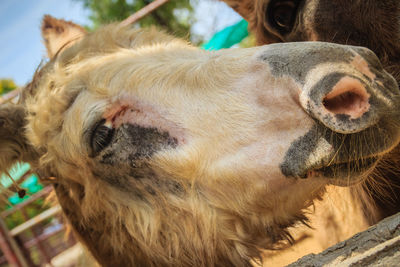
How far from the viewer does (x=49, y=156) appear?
7.25ft

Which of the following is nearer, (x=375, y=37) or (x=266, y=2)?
(x=375, y=37)

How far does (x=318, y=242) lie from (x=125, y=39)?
8.70ft

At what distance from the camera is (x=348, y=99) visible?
1346 millimetres

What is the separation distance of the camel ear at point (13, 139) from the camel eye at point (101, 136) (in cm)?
74

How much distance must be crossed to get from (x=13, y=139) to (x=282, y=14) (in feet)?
6.36

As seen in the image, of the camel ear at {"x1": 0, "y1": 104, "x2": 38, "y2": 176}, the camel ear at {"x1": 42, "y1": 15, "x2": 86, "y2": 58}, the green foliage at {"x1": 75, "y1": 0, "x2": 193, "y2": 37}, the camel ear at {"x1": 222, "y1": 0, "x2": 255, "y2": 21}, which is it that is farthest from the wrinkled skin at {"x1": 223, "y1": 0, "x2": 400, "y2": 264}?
the green foliage at {"x1": 75, "y1": 0, "x2": 193, "y2": 37}

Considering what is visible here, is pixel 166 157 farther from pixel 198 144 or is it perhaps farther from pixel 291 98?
pixel 291 98

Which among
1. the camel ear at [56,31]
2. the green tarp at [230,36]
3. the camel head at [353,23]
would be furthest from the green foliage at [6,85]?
the camel head at [353,23]

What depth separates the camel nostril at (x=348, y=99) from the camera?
4.24ft

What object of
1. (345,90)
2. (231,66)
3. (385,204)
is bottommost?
(385,204)

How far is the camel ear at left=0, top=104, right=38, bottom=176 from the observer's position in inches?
92.4

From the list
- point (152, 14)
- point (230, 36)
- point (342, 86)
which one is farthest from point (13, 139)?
point (152, 14)

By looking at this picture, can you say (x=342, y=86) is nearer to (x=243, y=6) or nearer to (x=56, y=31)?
(x=243, y=6)

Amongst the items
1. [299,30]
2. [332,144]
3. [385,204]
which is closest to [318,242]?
[385,204]
